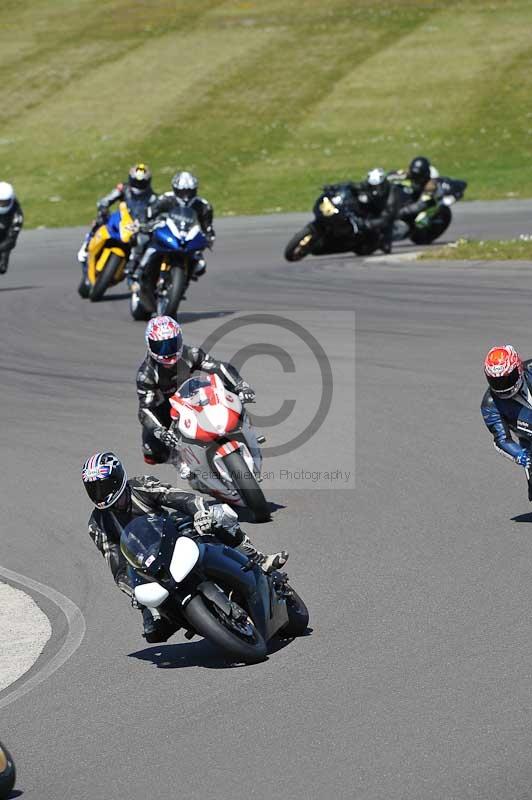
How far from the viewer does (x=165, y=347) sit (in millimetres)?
11805

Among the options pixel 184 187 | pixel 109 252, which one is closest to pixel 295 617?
pixel 184 187

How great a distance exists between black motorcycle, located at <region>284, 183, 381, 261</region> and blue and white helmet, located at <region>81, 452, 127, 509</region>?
54.0 ft

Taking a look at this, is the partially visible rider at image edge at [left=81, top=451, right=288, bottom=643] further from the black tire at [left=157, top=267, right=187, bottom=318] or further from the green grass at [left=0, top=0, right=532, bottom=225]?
the green grass at [left=0, top=0, right=532, bottom=225]

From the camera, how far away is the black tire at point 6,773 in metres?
6.19

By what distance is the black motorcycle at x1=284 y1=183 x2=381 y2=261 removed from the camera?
24422mm

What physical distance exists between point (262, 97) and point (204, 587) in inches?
1581

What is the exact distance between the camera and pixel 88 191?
39.1m

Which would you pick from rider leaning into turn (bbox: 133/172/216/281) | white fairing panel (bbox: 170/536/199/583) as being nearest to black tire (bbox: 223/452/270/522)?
white fairing panel (bbox: 170/536/199/583)

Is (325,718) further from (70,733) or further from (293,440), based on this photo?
(293,440)

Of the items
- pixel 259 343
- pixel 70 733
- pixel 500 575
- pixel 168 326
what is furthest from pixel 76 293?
pixel 70 733

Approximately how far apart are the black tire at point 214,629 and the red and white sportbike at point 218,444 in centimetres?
314

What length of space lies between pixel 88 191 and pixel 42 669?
104ft

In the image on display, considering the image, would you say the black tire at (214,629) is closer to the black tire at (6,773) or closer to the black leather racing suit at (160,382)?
the black tire at (6,773)

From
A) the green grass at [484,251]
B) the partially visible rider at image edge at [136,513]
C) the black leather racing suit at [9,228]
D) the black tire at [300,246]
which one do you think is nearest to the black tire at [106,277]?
the black leather racing suit at [9,228]
